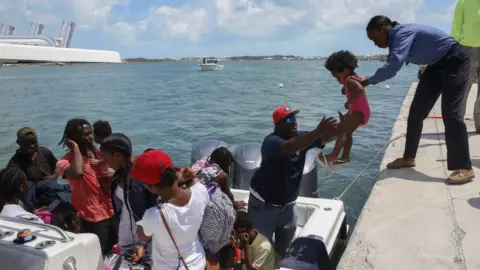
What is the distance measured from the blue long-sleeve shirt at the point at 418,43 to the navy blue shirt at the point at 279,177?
1255mm

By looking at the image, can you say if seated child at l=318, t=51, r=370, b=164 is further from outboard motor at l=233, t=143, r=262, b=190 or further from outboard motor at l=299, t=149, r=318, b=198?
outboard motor at l=233, t=143, r=262, b=190

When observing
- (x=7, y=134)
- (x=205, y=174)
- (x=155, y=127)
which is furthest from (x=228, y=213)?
(x=7, y=134)

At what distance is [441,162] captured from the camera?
5055 millimetres

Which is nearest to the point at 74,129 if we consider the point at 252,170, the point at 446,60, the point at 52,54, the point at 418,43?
the point at 52,54

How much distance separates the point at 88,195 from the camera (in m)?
Answer: 3.62

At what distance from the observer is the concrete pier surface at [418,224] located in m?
3.02

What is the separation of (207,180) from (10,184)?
4.57 feet

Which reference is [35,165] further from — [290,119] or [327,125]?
[327,125]

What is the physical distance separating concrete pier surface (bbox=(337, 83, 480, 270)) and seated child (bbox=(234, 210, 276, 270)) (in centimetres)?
65

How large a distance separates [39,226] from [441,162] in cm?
433

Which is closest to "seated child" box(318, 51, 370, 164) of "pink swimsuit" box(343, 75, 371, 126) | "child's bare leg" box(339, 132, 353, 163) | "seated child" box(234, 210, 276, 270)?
"pink swimsuit" box(343, 75, 371, 126)

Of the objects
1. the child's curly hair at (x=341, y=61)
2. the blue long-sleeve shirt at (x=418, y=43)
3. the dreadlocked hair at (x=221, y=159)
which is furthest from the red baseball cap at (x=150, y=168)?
the blue long-sleeve shirt at (x=418, y=43)

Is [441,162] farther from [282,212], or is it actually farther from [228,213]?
[228,213]

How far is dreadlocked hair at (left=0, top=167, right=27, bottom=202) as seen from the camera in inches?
125
